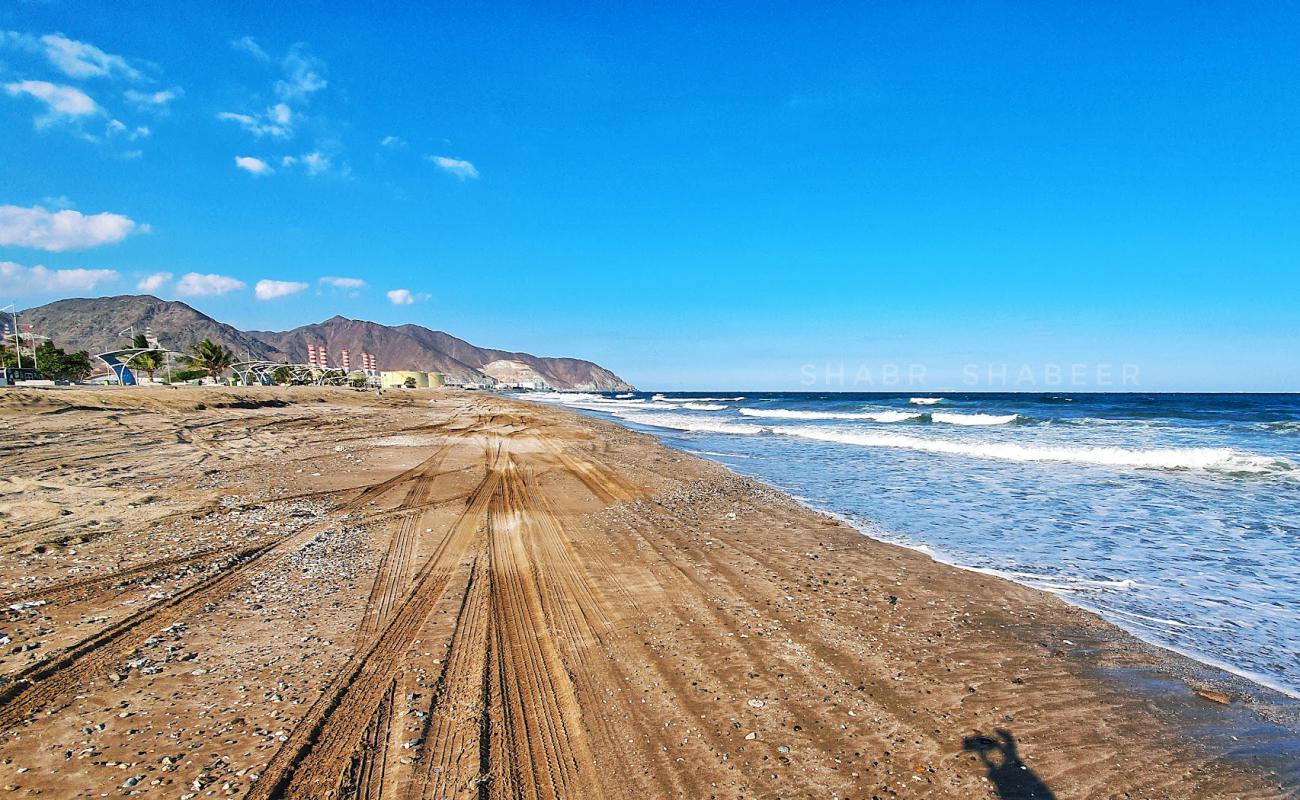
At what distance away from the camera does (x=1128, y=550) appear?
7656mm

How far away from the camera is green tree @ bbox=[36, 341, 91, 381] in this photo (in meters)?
52.6

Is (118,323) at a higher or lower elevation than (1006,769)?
higher

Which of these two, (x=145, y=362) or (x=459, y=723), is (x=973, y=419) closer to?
(x=459, y=723)

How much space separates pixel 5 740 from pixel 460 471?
33.0 ft

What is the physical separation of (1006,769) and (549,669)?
2.88 m

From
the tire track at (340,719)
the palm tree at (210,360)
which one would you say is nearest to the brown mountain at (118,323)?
the palm tree at (210,360)

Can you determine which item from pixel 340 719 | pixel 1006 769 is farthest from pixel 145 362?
pixel 1006 769

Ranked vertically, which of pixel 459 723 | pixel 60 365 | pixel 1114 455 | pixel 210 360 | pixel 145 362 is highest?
pixel 210 360

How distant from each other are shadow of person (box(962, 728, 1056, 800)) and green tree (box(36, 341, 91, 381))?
75984 mm

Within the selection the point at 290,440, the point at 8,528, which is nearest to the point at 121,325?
the point at 290,440

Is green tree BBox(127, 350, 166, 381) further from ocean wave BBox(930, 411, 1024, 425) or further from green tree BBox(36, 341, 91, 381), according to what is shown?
ocean wave BBox(930, 411, 1024, 425)

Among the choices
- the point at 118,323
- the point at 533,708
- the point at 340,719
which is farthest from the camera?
the point at 118,323

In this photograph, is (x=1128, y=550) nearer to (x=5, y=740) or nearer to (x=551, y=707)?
(x=551, y=707)

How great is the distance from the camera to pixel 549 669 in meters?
3.93
